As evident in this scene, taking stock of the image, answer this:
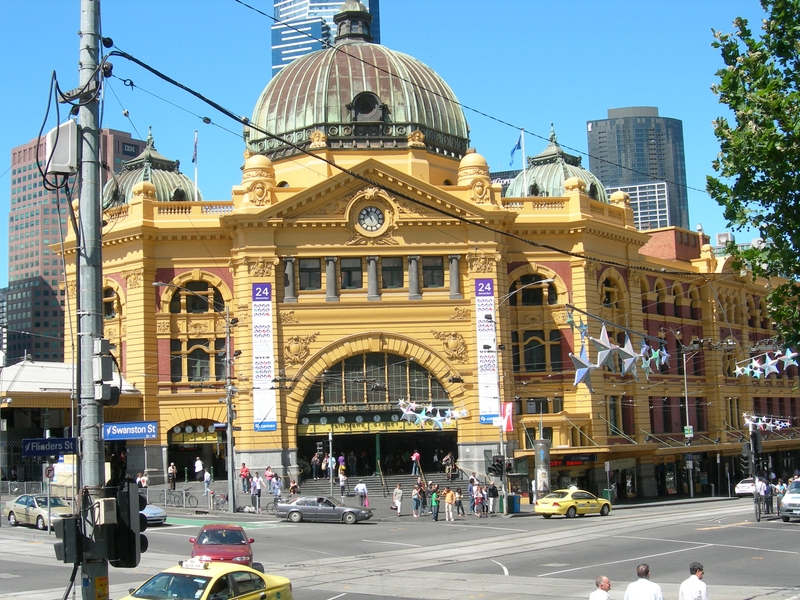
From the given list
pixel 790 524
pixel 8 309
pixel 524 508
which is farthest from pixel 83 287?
pixel 8 309

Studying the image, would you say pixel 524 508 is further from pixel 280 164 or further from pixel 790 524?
pixel 280 164

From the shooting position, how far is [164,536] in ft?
127

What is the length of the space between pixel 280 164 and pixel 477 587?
46707mm

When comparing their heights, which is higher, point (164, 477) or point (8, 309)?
point (8, 309)

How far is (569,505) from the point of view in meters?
49.0

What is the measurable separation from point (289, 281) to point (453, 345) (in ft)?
31.2

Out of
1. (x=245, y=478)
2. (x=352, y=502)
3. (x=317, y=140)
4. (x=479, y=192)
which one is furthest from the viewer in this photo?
(x=317, y=140)

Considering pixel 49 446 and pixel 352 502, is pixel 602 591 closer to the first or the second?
pixel 49 446

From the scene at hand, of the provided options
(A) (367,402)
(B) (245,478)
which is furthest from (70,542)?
(A) (367,402)

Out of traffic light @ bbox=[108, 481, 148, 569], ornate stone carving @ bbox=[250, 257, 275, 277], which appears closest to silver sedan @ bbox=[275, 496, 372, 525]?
ornate stone carving @ bbox=[250, 257, 275, 277]

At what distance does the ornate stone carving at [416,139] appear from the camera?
6700 centimetres

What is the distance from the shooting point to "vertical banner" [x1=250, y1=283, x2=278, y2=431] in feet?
195

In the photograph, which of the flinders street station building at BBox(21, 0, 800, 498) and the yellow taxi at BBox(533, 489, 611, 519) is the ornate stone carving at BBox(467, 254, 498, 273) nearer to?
the flinders street station building at BBox(21, 0, 800, 498)

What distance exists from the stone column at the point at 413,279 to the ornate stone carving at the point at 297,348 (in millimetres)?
5970
